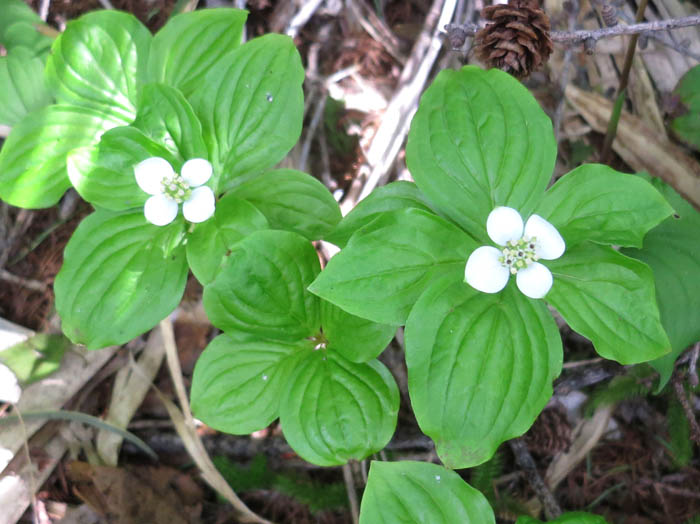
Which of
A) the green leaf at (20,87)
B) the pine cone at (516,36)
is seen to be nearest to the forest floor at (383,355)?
the pine cone at (516,36)

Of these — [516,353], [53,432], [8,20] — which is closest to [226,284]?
[516,353]

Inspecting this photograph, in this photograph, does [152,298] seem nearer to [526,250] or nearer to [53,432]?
[53,432]

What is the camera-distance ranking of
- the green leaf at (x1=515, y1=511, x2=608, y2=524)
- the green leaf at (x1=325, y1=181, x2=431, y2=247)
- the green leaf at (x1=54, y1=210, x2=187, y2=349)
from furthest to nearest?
the green leaf at (x1=54, y1=210, x2=187, y2=349) < the green leaf at (x1=325, y1=181, x2=431, y2=247) < the green leaf at (x1=515, y1=511, x2=608, y2=524)

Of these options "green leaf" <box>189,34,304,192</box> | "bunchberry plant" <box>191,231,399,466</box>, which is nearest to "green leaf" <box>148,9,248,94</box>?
"green leaf" <box>189,34,304,192</box>

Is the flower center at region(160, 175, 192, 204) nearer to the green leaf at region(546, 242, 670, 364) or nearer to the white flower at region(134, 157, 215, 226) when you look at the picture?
the white flower at region(134, 157, 215, 226)

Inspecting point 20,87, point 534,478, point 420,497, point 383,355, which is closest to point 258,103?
point 383,355

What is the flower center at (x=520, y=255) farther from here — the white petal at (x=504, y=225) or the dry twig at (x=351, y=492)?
the dry twig at (x=351, y=492)
